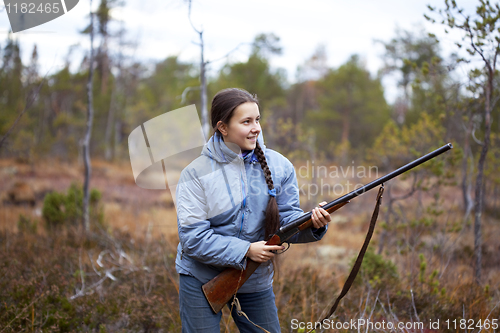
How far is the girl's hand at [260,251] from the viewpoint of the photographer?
1.90 meters

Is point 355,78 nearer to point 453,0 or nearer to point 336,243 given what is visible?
point 336,243

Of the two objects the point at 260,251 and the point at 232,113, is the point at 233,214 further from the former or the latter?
the point at 232,113

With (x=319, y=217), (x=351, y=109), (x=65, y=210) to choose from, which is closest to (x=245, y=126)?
(x=319, y=217)

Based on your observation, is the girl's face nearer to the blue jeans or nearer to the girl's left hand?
the girl's left hand

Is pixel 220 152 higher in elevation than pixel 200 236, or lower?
higher

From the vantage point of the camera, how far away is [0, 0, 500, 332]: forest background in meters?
3.42

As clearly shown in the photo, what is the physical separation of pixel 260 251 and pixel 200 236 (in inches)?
12.9

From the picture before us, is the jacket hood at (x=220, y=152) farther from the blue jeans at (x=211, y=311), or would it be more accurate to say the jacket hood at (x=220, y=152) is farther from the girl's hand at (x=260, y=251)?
the blue jeans at (x=211, y=311)

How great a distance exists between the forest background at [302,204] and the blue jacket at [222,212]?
0.54 metres

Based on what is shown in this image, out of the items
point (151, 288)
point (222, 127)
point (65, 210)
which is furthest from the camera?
point (65, 210)

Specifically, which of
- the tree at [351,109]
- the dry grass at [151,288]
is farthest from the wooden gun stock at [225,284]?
the tree at [351,109]

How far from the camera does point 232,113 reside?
6.58 ft

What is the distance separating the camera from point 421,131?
7824 millimetres

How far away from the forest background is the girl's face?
115cm
